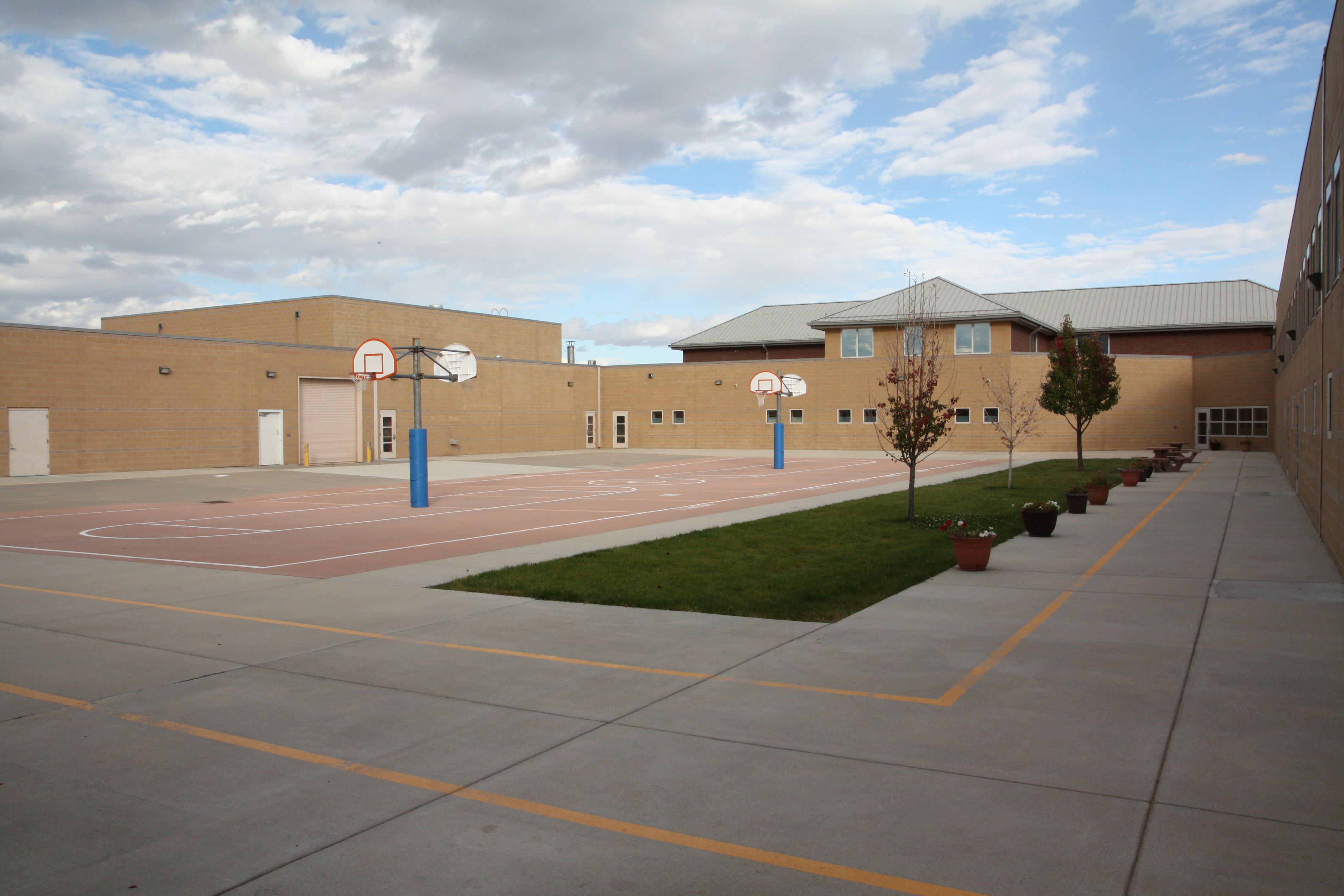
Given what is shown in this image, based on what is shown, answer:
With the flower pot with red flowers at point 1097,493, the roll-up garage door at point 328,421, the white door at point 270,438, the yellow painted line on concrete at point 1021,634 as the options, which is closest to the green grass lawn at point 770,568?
the flower pot with red flowers at point 1097,493

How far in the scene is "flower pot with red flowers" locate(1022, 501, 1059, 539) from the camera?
15.4 m

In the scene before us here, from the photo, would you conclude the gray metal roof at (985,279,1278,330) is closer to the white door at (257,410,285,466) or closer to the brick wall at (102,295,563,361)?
the brick wall at (102,295,563,361)

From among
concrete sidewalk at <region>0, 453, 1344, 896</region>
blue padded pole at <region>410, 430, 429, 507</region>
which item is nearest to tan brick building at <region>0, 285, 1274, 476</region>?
blue padded pole at <region>410, 430, 429, 507</region>

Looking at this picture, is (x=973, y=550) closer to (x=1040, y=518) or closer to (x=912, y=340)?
(x=1040, y=518)

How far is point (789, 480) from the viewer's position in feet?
99.9

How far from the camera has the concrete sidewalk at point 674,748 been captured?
416cm

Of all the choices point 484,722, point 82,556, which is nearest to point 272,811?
point 484,722

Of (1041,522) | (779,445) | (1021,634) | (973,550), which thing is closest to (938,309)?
(779,445)

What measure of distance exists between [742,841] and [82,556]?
13.4 metres

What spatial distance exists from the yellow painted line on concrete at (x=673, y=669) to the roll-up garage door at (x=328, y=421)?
97.6 ft

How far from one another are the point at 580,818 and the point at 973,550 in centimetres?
850

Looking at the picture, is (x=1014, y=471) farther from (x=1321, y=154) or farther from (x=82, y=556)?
(x=82, y=556)

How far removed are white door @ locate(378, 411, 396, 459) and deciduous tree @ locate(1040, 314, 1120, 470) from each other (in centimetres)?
2861

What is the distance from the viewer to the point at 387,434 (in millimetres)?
44406
